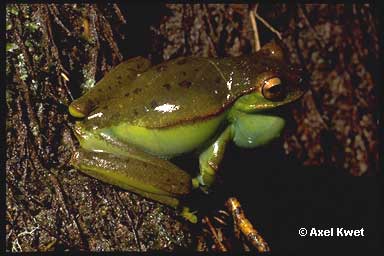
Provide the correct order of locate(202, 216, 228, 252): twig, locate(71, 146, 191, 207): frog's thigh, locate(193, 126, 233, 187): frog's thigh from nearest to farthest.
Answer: locate(71, 146, 191, 207): frog's thigh < locate(193, 126, 233, 187): frog's thigh < locate(202, 216, 228, 252): twig

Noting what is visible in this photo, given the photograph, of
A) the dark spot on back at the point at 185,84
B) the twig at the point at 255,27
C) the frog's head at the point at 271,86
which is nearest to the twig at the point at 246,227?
A: the frog's head at the point at 271,86

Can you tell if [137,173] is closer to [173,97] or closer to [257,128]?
[173,97]

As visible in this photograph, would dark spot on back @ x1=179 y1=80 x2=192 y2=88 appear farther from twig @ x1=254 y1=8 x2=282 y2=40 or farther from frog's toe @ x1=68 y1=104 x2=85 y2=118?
twig @ x1=254 y1=8 x2=282 y2=40

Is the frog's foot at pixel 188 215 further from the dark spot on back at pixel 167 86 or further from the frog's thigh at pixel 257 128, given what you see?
the dark spot on back at pixel 167 86

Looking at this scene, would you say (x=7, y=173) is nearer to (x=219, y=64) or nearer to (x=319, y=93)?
(x=219, y=64)

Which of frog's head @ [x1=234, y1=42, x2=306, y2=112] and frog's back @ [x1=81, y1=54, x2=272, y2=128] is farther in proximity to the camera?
frog's head @ [x1=234, y1=42, x2=306, y2=112]

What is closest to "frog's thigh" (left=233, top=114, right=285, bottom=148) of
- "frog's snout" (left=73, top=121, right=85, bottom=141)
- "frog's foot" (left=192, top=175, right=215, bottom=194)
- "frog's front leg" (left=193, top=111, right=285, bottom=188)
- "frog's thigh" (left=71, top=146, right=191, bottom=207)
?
"frog's front leg" (left=193, top=111, right=285, bottom=188)
